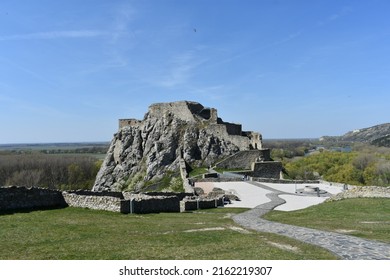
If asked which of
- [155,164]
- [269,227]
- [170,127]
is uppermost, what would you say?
[170,127]

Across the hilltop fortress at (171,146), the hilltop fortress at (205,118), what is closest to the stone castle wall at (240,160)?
the hilltop fortress at (171,146)

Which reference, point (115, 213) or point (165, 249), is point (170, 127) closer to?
point (115, 213)

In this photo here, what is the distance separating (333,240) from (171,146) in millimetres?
48199

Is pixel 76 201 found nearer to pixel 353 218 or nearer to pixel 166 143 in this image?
pixel 353 218

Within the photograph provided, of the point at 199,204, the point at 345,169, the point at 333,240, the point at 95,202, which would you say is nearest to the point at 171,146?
the point at 199,204

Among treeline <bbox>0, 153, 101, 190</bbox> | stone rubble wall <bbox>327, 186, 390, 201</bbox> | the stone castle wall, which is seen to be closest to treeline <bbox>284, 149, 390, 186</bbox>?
the stone castle wall

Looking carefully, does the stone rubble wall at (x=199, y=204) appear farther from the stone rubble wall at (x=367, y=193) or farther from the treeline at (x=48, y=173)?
the treeline at (x=48, y=173)

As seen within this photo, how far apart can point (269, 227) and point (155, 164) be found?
43.3 meters

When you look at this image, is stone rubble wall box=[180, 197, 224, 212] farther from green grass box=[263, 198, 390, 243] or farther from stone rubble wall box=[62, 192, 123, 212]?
stone rubble wall box=[62, 192, 123, 212]

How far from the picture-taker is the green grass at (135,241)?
10.2 metres

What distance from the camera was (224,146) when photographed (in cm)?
5809

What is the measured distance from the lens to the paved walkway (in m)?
10.5

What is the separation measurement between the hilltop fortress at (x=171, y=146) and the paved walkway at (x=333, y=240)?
34.2 m
